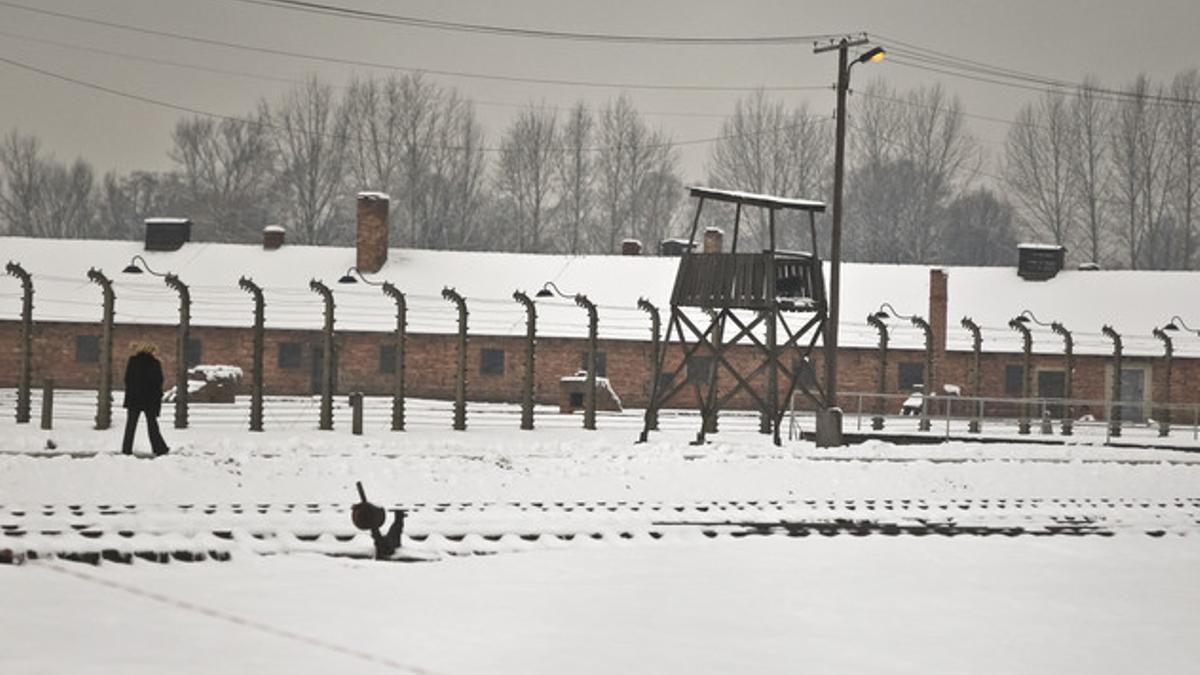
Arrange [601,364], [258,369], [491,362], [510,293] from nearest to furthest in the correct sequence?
[258,369]
[601,364]
[491,362]
[510,293]

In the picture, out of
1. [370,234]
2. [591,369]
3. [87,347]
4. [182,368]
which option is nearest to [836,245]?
[591,369]

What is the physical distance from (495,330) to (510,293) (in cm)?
228

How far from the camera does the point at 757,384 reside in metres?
37.2

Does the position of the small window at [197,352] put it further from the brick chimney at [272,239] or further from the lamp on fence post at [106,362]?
the lamp on fence post at [106,362]

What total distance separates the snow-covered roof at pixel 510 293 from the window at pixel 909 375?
0.76 m

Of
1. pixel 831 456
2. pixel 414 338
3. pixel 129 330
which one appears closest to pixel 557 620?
pixel 831 456

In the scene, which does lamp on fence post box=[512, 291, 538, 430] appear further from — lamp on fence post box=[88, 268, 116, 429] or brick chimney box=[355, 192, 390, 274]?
brick chimney box=[355, 192, 390, 274]

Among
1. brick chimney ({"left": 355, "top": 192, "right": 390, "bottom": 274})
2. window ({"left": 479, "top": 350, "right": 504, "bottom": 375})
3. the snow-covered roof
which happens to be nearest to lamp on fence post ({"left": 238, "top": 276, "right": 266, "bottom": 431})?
the snow-covered roof

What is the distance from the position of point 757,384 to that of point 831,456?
16.1 m

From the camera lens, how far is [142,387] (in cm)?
1762

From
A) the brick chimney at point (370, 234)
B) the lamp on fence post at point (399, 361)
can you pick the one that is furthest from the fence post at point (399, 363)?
the brick chimney at point (370, 234)

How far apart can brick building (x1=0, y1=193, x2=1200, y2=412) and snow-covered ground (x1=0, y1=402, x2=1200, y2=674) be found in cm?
1737

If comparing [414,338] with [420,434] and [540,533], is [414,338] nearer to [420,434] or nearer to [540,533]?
[420,434]

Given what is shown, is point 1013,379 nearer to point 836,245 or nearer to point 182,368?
point 836,245
